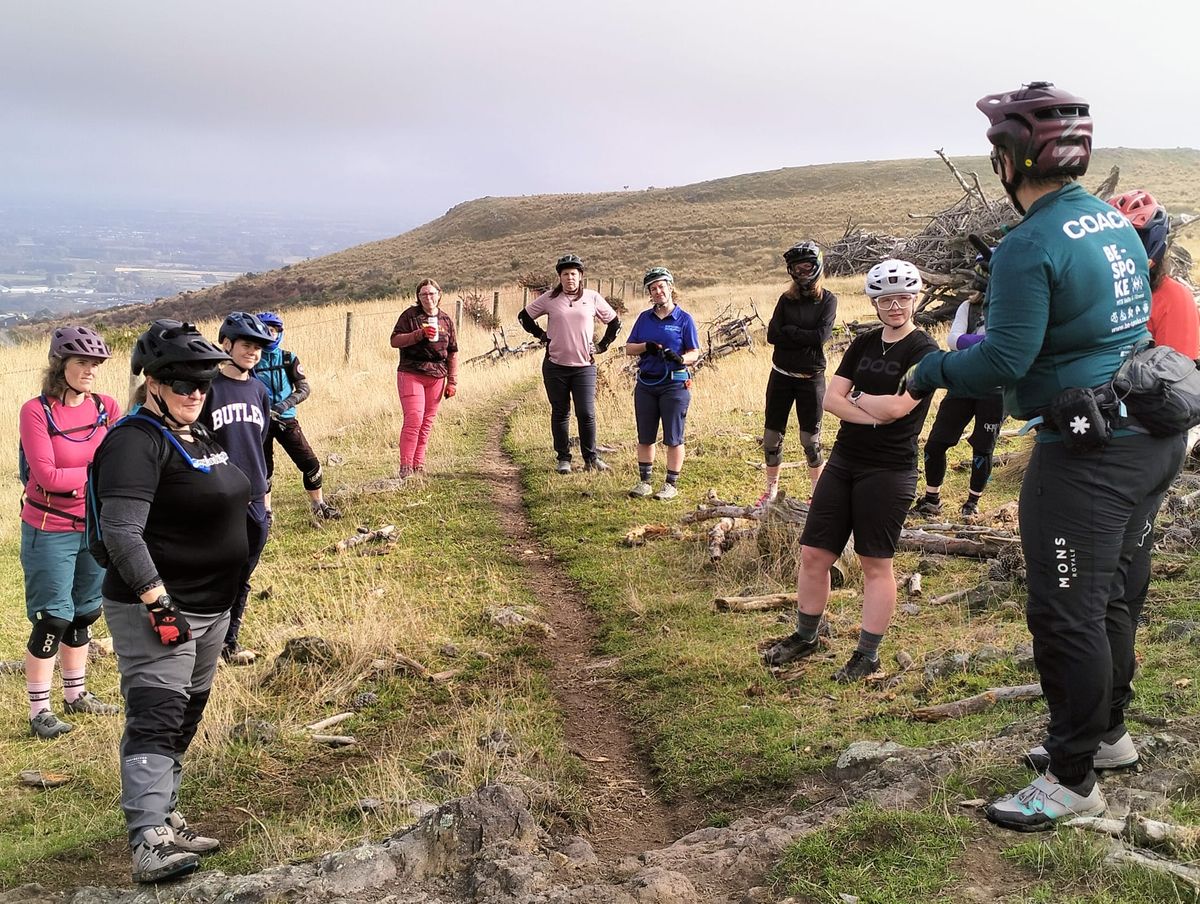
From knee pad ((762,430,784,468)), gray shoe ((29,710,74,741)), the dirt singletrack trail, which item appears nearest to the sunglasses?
the dirt singletrack trail

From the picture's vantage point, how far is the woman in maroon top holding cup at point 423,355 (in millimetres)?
9930

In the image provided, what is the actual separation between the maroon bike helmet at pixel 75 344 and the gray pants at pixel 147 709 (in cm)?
203

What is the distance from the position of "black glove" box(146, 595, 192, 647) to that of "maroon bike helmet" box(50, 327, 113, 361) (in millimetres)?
2150

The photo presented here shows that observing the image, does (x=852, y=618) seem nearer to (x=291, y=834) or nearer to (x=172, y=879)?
(x=291, y=834)

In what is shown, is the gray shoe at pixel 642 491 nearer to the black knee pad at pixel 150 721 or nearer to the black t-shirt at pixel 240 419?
the black t-shirt at pixel 240 419

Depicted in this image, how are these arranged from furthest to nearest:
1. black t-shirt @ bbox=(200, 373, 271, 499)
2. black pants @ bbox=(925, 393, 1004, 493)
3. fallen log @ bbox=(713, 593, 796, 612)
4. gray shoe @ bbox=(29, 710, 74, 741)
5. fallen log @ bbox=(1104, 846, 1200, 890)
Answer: black pants @ bbox=(925, 393, 1004, 493), fallen log @ bbox=(713, 593, 796, 612), black t-shirt @ bbox=(200, 373, 271, 499), gray shoe @ bbox=(29, 710, 74, 741), fallen log @ bbox=(1104, 846, 1200, 890)

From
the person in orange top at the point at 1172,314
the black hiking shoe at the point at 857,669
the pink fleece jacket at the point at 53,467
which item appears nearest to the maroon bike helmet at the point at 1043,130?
the person in orange top at the point at 1172,314

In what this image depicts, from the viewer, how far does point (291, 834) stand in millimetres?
3994

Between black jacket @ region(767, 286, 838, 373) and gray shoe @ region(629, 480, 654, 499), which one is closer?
black jacket @ region(767, 286, 838, 373)

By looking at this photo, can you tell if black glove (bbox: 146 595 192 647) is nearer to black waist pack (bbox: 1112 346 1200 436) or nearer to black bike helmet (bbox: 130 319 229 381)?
black bike helmet (bbox: 130 319 229 381)

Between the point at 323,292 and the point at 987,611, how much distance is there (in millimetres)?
54348

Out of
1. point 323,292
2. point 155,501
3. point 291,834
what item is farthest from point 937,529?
point 323,292

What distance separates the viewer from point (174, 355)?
354cm

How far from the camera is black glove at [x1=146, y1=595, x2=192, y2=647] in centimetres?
341
